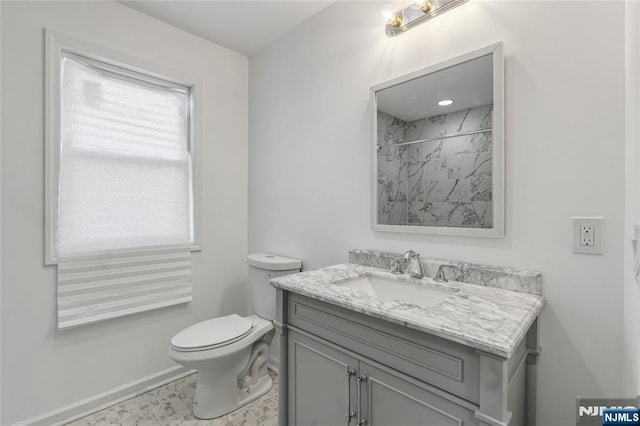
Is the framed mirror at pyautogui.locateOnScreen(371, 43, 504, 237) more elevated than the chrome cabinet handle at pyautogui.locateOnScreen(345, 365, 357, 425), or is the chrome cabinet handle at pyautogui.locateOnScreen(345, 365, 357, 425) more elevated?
the framed mirror at pyautogui.locateOnScreen(371, 43, 504, 237)

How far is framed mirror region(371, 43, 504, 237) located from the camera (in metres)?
1.26

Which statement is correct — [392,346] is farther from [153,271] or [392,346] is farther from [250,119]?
[250,119]

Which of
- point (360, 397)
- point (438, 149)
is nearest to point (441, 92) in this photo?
point (438, 149)

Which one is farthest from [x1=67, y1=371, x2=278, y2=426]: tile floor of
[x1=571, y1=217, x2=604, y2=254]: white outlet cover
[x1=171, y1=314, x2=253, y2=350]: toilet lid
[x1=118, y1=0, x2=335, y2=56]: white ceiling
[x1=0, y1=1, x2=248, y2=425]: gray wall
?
[x1=118, y1=0, x2=335, y2=56]: white ceiling

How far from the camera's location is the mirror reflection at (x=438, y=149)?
1286mm

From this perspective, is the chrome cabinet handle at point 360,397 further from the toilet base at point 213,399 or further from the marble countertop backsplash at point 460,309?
the toilet base at point 213,399

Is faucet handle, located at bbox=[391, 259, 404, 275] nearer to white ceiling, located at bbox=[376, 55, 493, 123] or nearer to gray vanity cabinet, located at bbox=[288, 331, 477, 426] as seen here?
gray vanity cabinet, located at bbox=[288, 331, 477, 426]

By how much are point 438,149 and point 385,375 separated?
38.9 inches

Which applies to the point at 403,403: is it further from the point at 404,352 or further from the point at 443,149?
the point at 443,149

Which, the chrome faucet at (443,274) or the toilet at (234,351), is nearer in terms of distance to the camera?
the chrome faucet at (443,274)

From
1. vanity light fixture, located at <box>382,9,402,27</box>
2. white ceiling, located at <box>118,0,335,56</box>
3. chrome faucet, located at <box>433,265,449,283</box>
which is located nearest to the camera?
chrome faucet, located at <box>433,265,449,283</box>

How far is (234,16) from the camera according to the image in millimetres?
2016

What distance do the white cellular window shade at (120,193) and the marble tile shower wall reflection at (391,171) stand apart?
4.76 ft

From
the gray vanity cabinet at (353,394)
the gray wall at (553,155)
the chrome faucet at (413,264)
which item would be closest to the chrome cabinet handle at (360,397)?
the gray vanity cabinet at (353,394)
